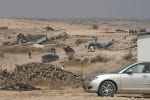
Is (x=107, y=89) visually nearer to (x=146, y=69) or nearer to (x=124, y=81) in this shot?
(x=124, y=81)

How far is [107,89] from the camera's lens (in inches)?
925

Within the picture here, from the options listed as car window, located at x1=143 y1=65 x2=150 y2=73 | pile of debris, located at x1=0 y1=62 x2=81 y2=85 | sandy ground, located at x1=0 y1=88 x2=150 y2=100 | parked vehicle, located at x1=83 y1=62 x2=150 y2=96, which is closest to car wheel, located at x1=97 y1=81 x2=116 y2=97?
parked vehicle, located at x1=83 y1=62 x2=150 y2=96

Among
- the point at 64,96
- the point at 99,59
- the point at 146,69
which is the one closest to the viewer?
the point at 64,96

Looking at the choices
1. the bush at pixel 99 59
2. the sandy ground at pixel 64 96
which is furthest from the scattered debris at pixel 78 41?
the sandy ground at pixel 64 96

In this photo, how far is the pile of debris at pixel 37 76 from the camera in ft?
127

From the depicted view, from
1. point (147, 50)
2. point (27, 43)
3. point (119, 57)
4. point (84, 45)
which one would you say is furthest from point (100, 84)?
point (27, 43)

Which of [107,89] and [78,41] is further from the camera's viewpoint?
[78,41]

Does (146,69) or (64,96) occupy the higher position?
(146,69)

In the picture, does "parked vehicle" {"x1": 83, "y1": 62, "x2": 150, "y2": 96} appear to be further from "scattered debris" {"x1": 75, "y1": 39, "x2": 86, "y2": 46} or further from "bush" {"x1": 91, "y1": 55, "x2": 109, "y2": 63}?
"scattered debris" {"x1": 75, "y1": 39, "x2": 86, "y2": 46}

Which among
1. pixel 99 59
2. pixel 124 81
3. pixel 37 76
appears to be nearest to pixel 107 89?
pixel 124 81

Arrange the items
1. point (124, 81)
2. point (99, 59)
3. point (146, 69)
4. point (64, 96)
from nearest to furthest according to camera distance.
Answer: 1. point (124, 81)
2. point (64, 96)
3. point (146, 69)
4. point (99, 59)

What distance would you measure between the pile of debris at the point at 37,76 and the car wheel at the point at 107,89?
14.3 m

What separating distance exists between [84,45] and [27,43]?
1259 centimetres

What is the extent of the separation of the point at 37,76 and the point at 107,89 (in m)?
16.2
